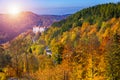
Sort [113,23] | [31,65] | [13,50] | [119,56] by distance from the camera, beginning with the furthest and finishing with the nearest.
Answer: [113,23] → [13,50] → [31,65] → [119,56]

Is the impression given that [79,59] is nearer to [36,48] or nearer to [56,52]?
[56,52]

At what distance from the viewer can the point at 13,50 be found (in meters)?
98.3

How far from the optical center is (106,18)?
168 meters

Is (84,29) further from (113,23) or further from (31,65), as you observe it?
(31,65)

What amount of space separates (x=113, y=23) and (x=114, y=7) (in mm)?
15121

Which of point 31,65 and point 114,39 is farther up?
point 114,39

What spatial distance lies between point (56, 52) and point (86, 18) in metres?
113

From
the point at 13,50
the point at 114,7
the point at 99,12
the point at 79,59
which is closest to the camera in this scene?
the point at 79,59

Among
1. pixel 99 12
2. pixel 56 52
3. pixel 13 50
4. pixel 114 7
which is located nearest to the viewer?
pixel 56 52

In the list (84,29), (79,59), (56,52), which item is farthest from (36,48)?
(79,59)

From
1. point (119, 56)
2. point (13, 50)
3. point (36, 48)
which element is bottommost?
point (36, 48)

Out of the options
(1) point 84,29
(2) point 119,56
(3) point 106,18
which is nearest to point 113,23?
(3) point 106,18

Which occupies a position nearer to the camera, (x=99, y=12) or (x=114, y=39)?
(x=114, y=39)

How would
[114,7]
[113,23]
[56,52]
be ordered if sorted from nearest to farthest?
[56,52] < [113,23] < [114,7]
